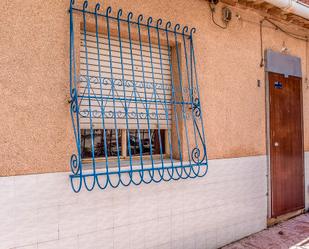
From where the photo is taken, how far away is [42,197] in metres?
3.09

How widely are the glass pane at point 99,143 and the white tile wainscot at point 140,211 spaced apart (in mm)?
507

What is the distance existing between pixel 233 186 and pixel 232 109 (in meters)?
1.26

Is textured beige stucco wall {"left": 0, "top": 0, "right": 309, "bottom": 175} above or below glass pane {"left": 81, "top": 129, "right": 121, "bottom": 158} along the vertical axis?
above

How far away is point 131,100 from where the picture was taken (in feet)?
11.9

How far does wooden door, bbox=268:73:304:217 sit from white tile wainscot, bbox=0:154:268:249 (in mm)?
393

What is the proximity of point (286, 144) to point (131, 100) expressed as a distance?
3768mm

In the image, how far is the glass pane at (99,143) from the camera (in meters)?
3.66

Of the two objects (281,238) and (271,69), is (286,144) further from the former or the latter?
(281,238)

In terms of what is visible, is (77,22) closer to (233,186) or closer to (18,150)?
(18,150)

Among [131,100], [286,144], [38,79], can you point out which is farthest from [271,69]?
[38,79]

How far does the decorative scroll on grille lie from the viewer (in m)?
3.48

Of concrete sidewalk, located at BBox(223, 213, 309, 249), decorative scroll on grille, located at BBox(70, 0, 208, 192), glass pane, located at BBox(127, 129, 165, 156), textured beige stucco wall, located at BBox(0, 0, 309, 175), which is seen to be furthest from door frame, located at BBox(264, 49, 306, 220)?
glass pane, located at BBox(127, 129, 165, 156)

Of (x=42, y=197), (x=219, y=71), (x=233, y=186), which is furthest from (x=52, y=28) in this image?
(x=233, y=186)

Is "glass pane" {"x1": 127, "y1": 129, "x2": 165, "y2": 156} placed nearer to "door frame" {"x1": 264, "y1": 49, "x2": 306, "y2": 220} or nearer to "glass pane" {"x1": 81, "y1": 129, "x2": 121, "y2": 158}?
"glass pane" {"x1": 81, "y1": 129, "x2": 121, "y2": 158}
